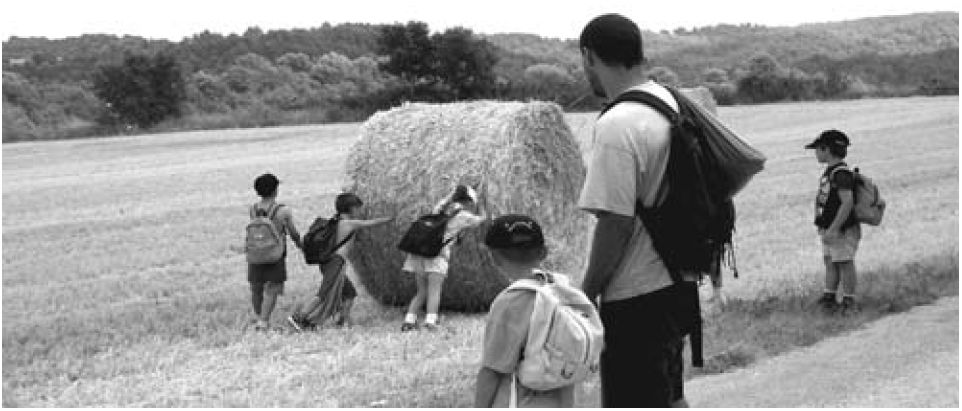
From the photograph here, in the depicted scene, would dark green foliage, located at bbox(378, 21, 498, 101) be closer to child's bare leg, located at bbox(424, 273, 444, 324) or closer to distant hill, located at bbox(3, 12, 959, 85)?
distant hill, located at bbox(3, 12, 959, 85)

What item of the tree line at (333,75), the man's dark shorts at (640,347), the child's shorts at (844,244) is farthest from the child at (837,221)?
the tree line at (333,75)

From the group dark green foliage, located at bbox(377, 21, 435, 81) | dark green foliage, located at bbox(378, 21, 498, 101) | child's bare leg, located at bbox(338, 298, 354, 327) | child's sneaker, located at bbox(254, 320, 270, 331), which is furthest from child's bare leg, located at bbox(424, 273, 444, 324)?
dark green foliage, located at bbox(377, 21, 435, 81)

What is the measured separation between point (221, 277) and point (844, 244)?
17.0 feet

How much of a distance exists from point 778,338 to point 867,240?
189 inches

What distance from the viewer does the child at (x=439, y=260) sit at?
9.17 metres

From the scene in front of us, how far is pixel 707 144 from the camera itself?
14.2ft

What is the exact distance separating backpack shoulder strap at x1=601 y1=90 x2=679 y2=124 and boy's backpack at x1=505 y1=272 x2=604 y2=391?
1.95 feet

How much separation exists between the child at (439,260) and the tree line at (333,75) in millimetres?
25487

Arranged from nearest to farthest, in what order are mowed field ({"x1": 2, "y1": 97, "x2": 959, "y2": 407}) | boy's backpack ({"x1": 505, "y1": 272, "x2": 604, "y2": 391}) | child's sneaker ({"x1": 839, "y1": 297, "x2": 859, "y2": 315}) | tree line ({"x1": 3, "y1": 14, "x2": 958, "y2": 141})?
boy's backpack ({"x1": 505, "y1": 272, "x2": 604, "y2": 391})
mowed field ({"x1": 2, "y1": 97, "x2": 959, "y2": 407})
child's sneaker ({"x1": 839, "y1": 297, "x2": 859, "y2": 315})
tree line ({"x1": 3, "y1": 14, "x2": 958, "y2": 141})

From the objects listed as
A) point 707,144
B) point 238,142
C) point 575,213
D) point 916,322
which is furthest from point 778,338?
point 238,142

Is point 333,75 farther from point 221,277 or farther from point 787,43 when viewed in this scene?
point 221,277

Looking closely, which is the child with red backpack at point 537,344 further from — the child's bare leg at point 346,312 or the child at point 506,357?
the child's bare leg at point 346,312

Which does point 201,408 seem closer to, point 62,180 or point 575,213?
point 575,213

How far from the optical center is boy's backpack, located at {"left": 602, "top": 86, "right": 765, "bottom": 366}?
4.20 m
